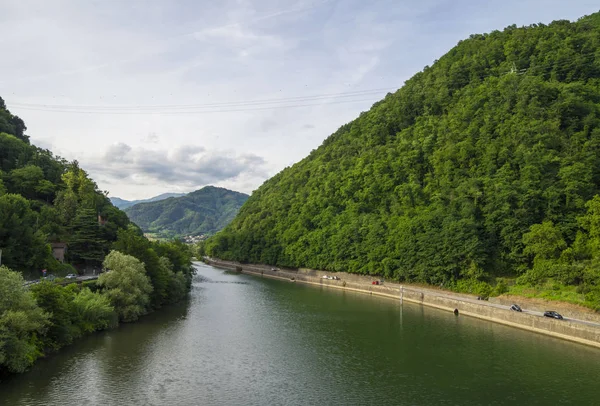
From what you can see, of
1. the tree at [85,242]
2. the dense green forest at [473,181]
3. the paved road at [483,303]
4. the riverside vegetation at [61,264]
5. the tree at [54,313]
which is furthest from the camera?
the tree at [85,242]

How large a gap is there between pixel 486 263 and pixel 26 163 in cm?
9077

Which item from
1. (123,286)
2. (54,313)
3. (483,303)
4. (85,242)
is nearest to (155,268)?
(123,286)

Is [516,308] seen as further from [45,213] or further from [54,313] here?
[45,213]

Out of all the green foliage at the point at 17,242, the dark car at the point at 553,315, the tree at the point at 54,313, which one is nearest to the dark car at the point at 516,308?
the dark car at the point at 553,315

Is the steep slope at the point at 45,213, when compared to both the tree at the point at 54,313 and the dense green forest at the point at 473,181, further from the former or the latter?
the dense green forest at the point at 473,181

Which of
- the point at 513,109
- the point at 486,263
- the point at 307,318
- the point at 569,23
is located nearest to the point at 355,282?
the point at 486,263

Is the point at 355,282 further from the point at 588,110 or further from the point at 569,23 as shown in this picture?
the point at 569,23

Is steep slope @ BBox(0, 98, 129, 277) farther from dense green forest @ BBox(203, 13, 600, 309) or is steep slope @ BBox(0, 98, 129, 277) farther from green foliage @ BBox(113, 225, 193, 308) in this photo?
dense green forest @ BBox(203, 13, 600, 309)

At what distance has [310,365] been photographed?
3600 centimetres

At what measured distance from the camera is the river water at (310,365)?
28281 mm

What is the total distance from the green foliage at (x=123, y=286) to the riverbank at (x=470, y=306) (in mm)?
42822

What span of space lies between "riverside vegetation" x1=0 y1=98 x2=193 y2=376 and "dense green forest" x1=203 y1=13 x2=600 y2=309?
143 ft

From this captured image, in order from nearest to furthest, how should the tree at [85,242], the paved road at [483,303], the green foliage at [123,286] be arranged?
the paved road at [483,303] → the green foliage at [123,286] → the tree at [85,242]

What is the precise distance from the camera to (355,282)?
90.4m
